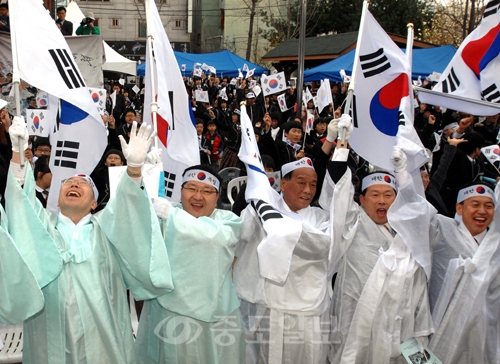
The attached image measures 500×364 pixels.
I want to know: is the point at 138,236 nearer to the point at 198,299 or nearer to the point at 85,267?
the point at 85,267

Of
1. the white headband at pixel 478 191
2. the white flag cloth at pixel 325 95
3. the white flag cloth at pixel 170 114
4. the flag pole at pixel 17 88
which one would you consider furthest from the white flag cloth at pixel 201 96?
the white headband at pixel 478 191

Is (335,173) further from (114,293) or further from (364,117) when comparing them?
(114,293)

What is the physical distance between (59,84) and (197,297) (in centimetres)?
178

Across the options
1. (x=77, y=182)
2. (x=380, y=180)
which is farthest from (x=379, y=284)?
(x=77, y=182)

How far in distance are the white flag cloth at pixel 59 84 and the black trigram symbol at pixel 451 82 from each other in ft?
→ 8.98

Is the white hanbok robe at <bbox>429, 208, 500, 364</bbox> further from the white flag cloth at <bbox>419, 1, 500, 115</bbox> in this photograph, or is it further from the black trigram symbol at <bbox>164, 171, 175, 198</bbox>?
the black trigram symbol at <bbox>164, 171, 175, 198</bbox>

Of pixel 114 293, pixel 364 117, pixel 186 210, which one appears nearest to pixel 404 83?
pixel 364 117

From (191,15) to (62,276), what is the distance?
42920 mm

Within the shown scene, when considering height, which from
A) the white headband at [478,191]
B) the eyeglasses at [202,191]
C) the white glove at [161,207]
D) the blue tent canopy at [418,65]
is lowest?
the white glove at [161,207]

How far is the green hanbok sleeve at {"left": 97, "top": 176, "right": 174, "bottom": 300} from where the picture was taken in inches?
121

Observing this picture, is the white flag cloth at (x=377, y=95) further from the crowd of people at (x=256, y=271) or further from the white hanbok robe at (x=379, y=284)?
the white hanbok robe at (x=379, y=284)

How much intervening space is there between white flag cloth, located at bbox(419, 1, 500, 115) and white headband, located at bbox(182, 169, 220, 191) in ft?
6.72

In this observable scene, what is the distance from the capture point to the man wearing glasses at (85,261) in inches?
116

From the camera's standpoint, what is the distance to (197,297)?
329cm
